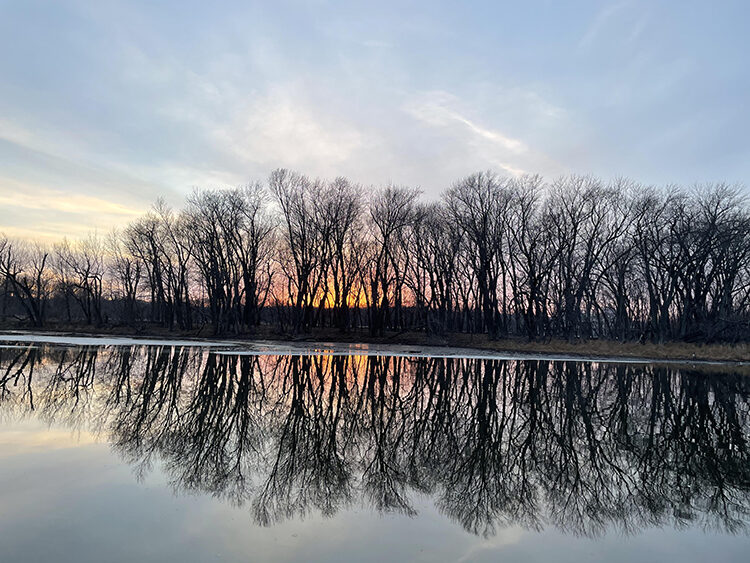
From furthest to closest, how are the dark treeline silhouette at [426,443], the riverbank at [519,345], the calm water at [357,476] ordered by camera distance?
the riverbank at [519,345]
the dark treeline silhouette at [426,443]
the calm water at [357,476]

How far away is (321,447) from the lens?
8203mm

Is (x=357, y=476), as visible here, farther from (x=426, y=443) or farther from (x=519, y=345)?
(x=519, y=345)

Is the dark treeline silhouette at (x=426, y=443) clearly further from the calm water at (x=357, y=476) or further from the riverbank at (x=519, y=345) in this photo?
the riverbank at (x=519, y=345)

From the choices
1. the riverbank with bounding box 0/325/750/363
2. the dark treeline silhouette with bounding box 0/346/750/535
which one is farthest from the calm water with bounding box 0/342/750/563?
the riverbank with bounding box 0/325/750/363

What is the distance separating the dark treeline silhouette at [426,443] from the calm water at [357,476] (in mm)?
46

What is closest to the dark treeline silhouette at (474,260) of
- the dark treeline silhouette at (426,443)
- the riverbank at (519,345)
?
the riverbank at (519,345)

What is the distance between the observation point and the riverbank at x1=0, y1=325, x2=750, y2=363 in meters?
35.0

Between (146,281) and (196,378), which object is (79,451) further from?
(146,281)

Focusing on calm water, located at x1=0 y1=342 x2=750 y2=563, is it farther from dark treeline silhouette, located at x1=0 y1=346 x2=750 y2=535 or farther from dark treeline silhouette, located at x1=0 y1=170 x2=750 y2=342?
dark treeline silhouette, located at x1=0 y1=170 x2=750 y2=342

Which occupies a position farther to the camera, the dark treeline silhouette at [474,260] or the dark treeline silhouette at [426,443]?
the dark treeline silhouette at [474,260]

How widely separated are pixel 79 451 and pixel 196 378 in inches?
354

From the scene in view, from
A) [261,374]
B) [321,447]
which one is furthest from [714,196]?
[321,447]

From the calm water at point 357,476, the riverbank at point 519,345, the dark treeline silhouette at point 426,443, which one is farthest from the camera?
the riverbank at point 519,345

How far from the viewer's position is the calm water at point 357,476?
470 cm
